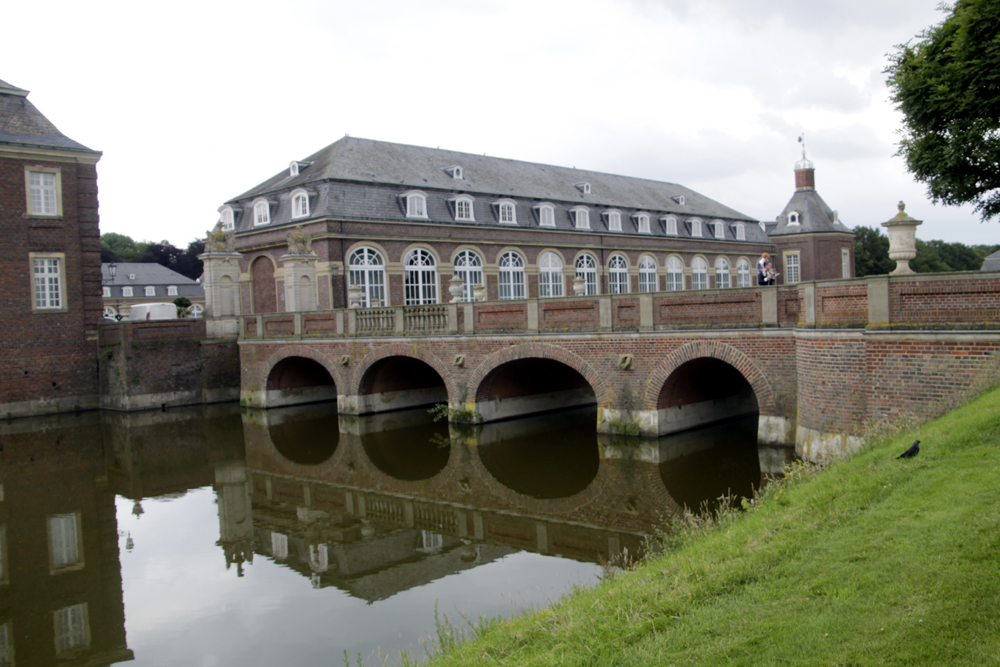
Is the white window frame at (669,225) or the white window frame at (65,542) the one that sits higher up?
the white window frame at (669,225)

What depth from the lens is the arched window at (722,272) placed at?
4609 cm

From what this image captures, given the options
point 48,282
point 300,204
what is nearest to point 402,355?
point 300,204

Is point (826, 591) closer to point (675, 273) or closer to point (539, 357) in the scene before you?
point (539, 357)

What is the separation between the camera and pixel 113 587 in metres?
9.62

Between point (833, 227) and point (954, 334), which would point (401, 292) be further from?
point (833, 227)

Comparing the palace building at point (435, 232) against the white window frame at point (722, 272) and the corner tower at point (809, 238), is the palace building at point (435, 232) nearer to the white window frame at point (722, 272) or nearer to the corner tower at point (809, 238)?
the white window frame at point (722, 272)

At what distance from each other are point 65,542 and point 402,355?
9937mm

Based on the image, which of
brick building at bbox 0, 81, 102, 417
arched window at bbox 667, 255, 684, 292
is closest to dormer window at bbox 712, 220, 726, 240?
arched window at bbox 667, 255, 684, 292

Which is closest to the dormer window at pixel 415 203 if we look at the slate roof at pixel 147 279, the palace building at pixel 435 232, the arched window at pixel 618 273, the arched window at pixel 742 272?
the palace building at pixel 435 232

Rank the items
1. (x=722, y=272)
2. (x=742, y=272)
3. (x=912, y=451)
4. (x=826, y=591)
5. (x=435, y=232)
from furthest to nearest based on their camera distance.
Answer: (x=742, y=272), (x=722, y=272), (x=435, y=232), (x=912, y=451), (x=826, y=591)

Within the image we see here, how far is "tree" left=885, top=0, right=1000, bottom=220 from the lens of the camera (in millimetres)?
12508

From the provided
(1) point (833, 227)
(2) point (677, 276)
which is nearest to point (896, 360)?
(2) point (677, 276)

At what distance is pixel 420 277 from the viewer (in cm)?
3134

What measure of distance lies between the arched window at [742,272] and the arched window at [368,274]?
26.7m
